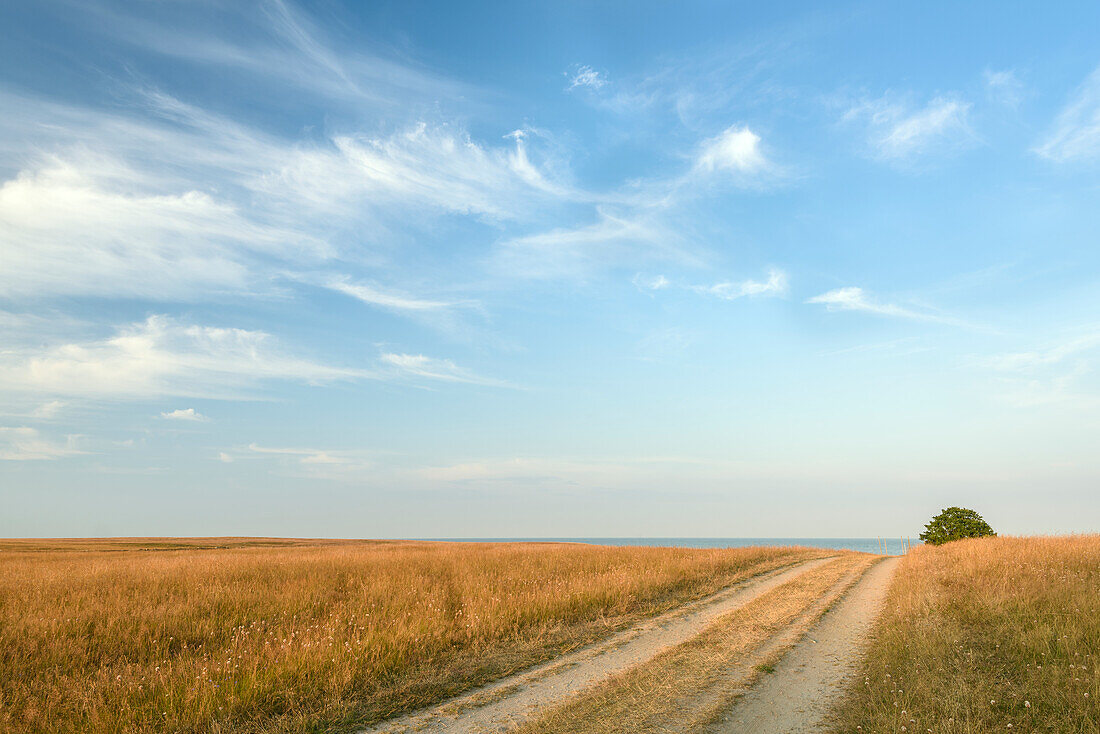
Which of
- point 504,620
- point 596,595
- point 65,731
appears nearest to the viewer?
point 65,731

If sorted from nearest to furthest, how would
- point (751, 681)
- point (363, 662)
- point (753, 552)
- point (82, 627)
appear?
1. point (751, 681)
2. point (363, 662)
3. point (82, 627)
4. point (753, 552)

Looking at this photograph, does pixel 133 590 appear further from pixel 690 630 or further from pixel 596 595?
pixel 690 630

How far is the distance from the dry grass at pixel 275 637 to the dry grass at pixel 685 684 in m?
1.98

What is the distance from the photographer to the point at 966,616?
1152 cm

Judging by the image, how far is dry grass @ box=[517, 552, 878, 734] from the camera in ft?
22.0

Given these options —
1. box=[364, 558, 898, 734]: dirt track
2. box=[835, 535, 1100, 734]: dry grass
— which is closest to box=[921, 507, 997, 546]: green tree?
box=[835, 535, 1100, 734]: dry grass

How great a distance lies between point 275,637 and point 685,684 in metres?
7.92

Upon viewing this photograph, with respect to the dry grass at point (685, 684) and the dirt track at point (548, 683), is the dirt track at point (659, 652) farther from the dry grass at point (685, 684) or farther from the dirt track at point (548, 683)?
the dry grass at point (685, 684)

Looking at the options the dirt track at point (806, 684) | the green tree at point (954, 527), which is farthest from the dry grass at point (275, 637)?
the green tree at point (954, 527)

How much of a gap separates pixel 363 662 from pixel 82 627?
648cm

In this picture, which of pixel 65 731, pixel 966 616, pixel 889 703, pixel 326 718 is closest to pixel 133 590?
pixel 65 731

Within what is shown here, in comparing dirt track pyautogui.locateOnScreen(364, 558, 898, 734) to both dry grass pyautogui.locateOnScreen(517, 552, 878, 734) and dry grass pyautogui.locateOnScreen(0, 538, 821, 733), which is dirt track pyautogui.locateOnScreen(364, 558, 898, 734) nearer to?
dry grass pyautogui.locateOnScreen(517, 552, 878, 734)

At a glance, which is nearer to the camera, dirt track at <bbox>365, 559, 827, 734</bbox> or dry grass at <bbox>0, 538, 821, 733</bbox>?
dirt track at <bbox>365, 559, 827, 734</bbox>

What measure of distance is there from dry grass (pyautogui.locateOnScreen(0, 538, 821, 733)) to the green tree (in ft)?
82.0
